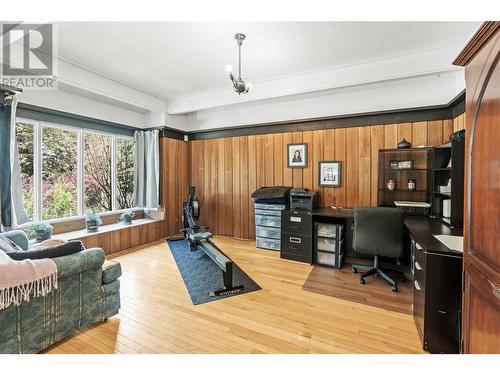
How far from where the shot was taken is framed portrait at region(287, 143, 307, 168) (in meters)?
4.21

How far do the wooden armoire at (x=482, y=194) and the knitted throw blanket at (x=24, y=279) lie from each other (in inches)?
101

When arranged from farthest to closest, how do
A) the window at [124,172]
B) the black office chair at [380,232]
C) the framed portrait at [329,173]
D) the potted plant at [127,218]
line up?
1. the window at [124,172]
2. the potted plant at [127,218]
3. the framed portrait at [329,173]
4. the black office chair at [380,232]

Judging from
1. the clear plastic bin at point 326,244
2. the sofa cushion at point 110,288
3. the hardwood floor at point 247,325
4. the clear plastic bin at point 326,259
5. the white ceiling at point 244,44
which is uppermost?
the white ceiling at point 244,44

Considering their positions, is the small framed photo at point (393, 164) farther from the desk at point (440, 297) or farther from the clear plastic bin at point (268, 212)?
the desk at point (440, 297)

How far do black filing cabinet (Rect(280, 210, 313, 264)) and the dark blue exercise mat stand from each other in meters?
0.88

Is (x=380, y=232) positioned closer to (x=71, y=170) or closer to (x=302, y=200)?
(x=302, y=200)

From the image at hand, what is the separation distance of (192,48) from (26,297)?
292cm

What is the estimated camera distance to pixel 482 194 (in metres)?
1.02

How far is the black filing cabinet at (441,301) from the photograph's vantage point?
162 cm

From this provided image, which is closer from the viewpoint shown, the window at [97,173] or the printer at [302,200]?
the printer at [302,200]

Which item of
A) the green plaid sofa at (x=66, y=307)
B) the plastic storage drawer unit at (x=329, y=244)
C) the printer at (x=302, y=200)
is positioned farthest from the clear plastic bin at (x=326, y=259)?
the green plaid sofa at (x=66, y=307)

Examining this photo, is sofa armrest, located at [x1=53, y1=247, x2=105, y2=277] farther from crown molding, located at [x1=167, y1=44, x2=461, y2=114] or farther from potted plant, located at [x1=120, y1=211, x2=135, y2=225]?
crown molding, located at [x1=167, y1=44, x2=461, y2=114]

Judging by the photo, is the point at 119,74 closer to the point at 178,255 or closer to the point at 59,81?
the point at 59,81

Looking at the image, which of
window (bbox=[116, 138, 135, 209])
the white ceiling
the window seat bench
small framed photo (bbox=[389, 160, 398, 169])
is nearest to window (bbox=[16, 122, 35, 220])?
the window seat bench
